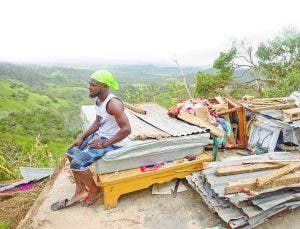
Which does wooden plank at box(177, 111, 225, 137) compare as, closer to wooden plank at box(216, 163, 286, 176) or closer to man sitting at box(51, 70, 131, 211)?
wooden plank at box(216, 163, 286, 176)

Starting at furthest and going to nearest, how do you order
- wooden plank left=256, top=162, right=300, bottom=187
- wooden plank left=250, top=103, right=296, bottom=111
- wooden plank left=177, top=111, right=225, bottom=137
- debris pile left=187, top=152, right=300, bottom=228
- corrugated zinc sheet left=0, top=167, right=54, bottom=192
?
wooden plank left=250, top=103, right=296, bottom=111, corrugated zinc sheet left=0, top=167, right=54, bottom=192, wooden plank left=177, top=111, right=225, bottom=137, wooden plank left=256, top=162, right=300, bottom=187, debris pile left=187, top=152, right=300, bottom=228

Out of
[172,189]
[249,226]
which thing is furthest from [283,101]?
[249,226]

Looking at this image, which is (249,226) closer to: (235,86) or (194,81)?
(194,81)

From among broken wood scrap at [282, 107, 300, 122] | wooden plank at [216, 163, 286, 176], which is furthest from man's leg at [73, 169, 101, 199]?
A: broken wood scrap at [282, 107, 300, 122]

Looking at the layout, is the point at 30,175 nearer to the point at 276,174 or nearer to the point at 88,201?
the point at 88,201

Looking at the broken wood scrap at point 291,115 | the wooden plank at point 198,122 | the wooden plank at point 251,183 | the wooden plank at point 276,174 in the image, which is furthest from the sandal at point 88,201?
the broken wood scrap at point 291,115

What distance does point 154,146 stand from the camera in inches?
215

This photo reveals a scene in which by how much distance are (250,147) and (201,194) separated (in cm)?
241

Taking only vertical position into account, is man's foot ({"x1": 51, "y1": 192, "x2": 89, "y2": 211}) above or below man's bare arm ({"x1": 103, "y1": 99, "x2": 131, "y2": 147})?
below

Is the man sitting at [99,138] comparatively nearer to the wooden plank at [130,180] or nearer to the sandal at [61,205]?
the sandal at [61,205]

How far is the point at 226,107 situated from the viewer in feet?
24.5

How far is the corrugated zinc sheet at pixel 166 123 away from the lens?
231 inches

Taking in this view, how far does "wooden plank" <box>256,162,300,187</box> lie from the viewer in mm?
4500

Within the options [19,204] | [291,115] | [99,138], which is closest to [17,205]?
[19,204]
